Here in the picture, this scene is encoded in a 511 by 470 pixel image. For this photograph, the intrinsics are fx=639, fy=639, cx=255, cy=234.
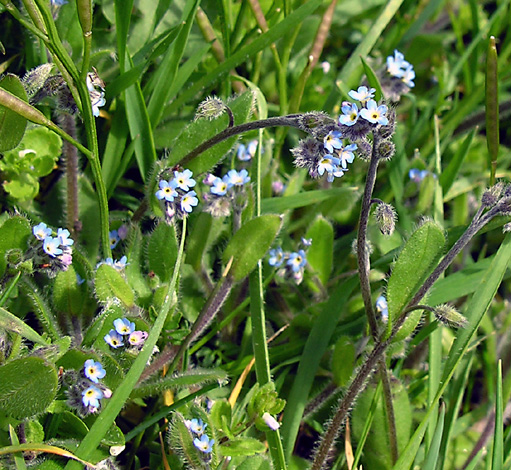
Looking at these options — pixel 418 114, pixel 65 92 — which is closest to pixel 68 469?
pixel 65 92

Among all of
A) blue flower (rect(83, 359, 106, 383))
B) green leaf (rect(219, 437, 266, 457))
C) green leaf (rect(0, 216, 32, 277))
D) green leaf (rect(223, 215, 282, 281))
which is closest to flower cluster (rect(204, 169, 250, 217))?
green leaf (rect(223, 215, 282, 281))

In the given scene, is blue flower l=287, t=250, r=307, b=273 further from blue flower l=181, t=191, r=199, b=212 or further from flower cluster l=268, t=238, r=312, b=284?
blue flower l=181, t=191, r=199, b=212

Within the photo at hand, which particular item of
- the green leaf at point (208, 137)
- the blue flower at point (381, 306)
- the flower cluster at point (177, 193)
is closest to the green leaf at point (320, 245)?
the blue flower at point (381, 306)

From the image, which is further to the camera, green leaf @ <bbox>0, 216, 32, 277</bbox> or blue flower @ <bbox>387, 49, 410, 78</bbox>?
blue flower @ <bbox>387, 49, 410, 78</bbox>

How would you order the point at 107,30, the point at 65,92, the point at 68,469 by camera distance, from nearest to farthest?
the point at 68,469, the point at 65,92, the point at 107,30

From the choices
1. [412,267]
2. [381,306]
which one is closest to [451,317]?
[412,267]

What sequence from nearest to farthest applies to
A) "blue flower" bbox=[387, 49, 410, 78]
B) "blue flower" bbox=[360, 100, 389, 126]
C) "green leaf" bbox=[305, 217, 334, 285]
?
1. "blue flower" bbox=[360, 100, 389, 126]
2. "green leaf" bbox=[305, 217, 334, 285]
3. "blue flower" bbox=[387, 49, 410, 78]

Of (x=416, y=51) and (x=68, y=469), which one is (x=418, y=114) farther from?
(x=68, y=469)
